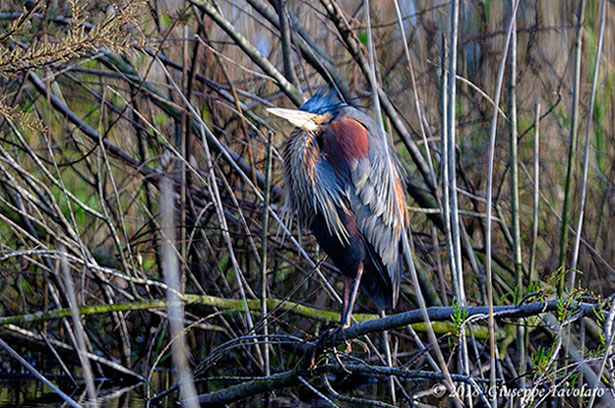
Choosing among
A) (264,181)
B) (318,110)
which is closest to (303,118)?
(318,110)

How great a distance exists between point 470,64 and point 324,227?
6.49ft

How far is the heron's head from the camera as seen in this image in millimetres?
2996

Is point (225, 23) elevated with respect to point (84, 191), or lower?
elevated

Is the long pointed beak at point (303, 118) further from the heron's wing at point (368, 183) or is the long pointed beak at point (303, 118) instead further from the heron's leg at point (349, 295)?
the heron's leg at point (349, 295)

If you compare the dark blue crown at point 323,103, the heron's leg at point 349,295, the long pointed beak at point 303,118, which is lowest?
the heron's leg at point 349,295

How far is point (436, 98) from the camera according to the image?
4781mm

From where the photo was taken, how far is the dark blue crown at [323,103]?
10.0ft

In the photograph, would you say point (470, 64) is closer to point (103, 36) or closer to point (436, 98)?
point (436, 98)

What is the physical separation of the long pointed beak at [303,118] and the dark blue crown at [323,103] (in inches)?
1.2

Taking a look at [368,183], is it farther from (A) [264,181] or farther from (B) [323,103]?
(A) [264,181]

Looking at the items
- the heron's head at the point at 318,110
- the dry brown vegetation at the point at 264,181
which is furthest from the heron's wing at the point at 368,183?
the dry brown vegetation at the point at 264,181

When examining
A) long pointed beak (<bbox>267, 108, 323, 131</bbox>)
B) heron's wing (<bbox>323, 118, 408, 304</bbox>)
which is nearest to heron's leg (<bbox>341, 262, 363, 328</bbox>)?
heron's wing (<bbox>323, 118, 408, 304</bbox>)

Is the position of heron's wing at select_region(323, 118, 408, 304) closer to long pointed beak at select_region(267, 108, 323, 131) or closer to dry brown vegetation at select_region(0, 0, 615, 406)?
long pointed beak at select_region(267, 108, 323, 131)

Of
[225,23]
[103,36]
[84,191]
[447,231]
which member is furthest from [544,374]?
[84,191]
